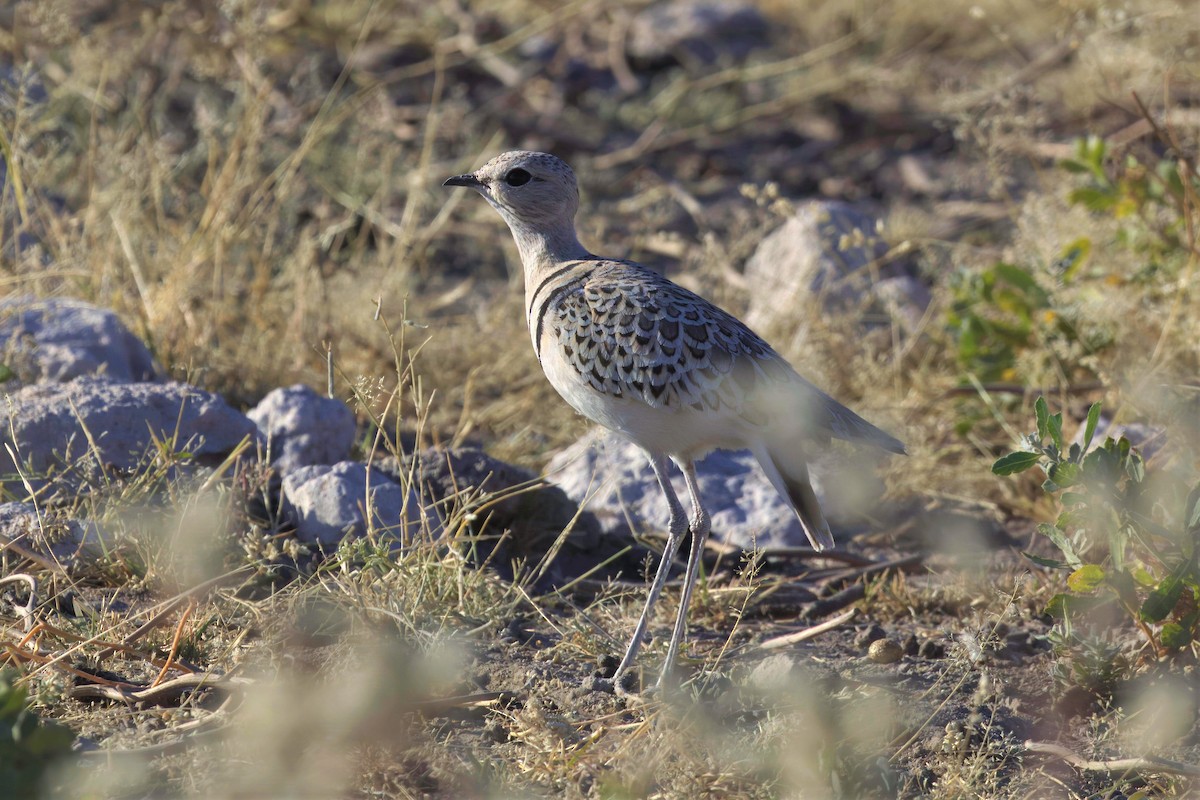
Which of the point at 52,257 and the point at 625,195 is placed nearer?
the point at 52,257

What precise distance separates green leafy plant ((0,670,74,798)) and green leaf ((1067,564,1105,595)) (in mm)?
2350

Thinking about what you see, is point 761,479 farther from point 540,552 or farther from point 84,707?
point 84,707

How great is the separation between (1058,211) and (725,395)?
3.39m

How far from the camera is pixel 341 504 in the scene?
3.75 m

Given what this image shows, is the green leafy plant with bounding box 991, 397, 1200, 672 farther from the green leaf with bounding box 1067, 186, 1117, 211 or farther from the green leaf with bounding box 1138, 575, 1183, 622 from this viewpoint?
the green leaf with bounding box 1067, 186, 1117, 211

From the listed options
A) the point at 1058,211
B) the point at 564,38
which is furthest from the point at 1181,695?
the point at 564,38

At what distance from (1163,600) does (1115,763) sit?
1.52 feet

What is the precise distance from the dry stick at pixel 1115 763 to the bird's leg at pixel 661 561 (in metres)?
1.01

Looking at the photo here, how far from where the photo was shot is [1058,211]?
5.96 meters

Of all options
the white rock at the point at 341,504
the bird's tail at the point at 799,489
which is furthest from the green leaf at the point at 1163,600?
the white rock at the point at 341,504

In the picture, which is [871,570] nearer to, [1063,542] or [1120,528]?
[1063,542]

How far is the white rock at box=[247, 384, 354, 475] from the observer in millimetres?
4145

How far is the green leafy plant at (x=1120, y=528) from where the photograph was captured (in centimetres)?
302

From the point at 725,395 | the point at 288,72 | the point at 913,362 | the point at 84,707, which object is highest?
the point at 288,72
